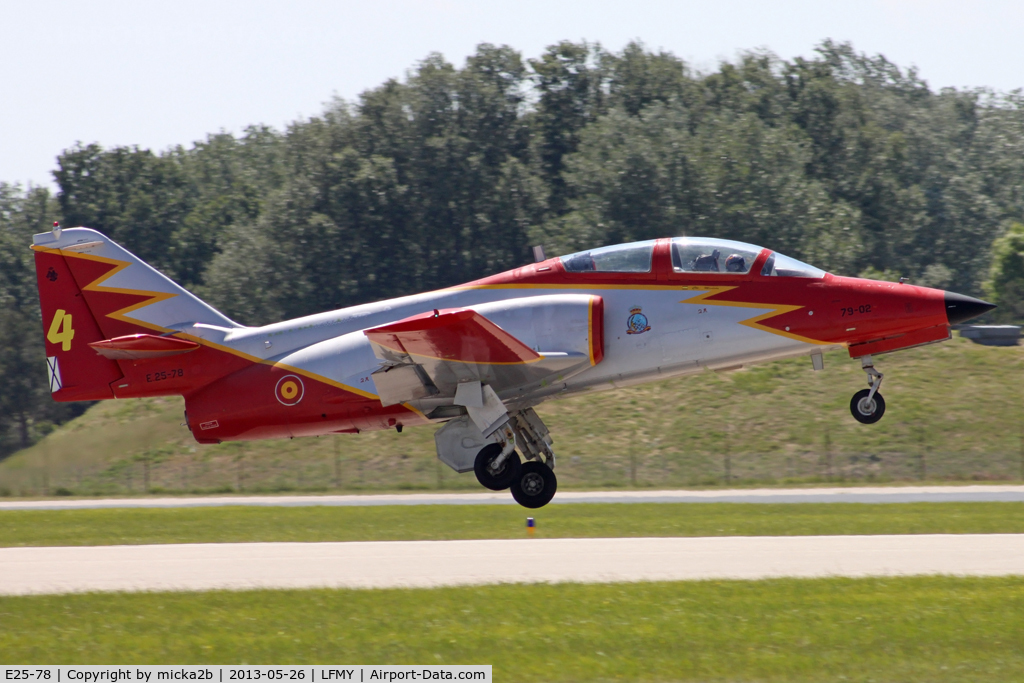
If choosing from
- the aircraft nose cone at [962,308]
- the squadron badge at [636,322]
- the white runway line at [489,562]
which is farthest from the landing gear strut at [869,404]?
the white runway line at [489,562]

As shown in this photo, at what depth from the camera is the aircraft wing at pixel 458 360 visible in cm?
1456

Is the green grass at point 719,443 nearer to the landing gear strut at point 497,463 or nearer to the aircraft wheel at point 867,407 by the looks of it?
the landing gear strut at point 497,463

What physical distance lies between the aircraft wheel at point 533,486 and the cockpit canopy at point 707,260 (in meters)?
3.13

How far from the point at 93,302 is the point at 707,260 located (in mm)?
9492

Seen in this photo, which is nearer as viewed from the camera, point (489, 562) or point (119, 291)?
point (119, 291)

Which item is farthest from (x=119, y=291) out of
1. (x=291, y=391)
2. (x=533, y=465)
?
(x=533, y=465)

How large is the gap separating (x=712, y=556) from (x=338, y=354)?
931 centimetres

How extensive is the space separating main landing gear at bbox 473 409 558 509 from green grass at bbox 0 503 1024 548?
8.41 metres

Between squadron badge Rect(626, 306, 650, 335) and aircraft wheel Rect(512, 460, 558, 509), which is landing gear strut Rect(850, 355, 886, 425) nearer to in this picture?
squadron badge Rect(626, 306, 650, 335)

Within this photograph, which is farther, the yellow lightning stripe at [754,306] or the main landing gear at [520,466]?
the main landing gear at [520,466]

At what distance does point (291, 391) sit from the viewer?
1634 centimetres

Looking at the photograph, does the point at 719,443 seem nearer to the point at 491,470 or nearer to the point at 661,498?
the point at 661,498

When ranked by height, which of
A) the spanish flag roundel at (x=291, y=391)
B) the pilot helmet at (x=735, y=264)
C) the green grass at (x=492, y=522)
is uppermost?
the pilot helmet at (x=735, y=264)

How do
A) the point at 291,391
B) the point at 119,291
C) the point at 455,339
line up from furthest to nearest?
1. the point at 119,291
2. the point at 291,391
3. the point at 455,339
